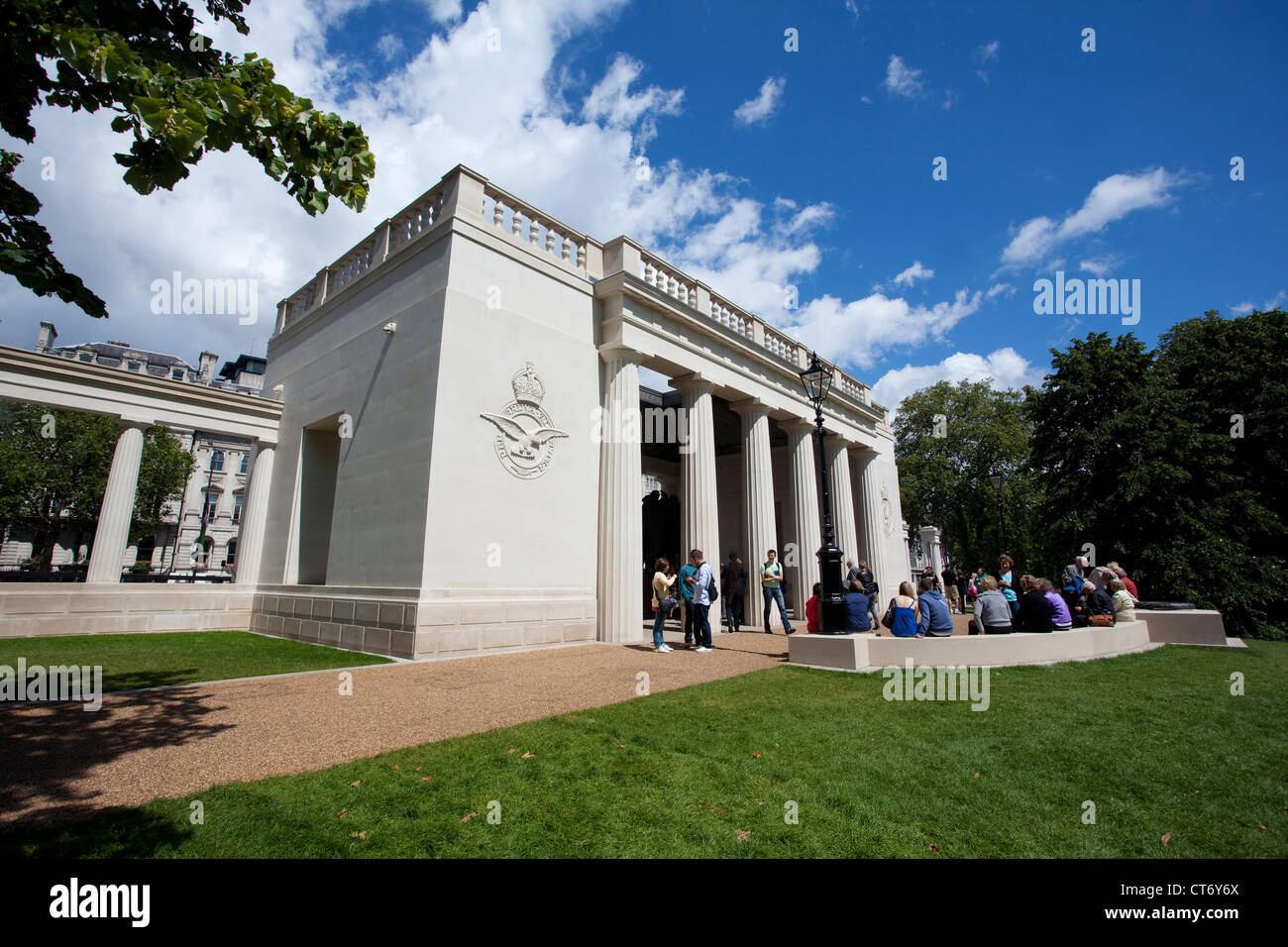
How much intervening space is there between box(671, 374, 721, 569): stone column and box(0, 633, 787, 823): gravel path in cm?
588

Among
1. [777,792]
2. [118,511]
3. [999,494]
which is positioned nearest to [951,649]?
[777,792]

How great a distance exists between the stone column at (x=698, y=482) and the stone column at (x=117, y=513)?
1443cm

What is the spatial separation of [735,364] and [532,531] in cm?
932

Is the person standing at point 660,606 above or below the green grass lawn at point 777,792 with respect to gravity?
above

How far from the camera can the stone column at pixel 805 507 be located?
69.0 ft

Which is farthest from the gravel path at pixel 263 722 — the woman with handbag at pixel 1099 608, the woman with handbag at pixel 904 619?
the woman with handbag at pixel 1099 608

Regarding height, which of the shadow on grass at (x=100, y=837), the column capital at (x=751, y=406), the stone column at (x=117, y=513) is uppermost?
the column capital at (x=751, y=406)

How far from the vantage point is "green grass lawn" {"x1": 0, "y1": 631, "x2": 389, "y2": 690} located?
891cm

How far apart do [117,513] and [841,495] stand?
81.2ft

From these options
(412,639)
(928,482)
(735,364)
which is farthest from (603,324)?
(928,482)

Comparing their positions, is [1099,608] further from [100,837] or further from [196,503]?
[196,503]

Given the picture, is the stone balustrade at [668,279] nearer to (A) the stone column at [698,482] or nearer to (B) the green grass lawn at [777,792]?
(A) the stone column at [698,482]

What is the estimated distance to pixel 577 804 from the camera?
4.14m
